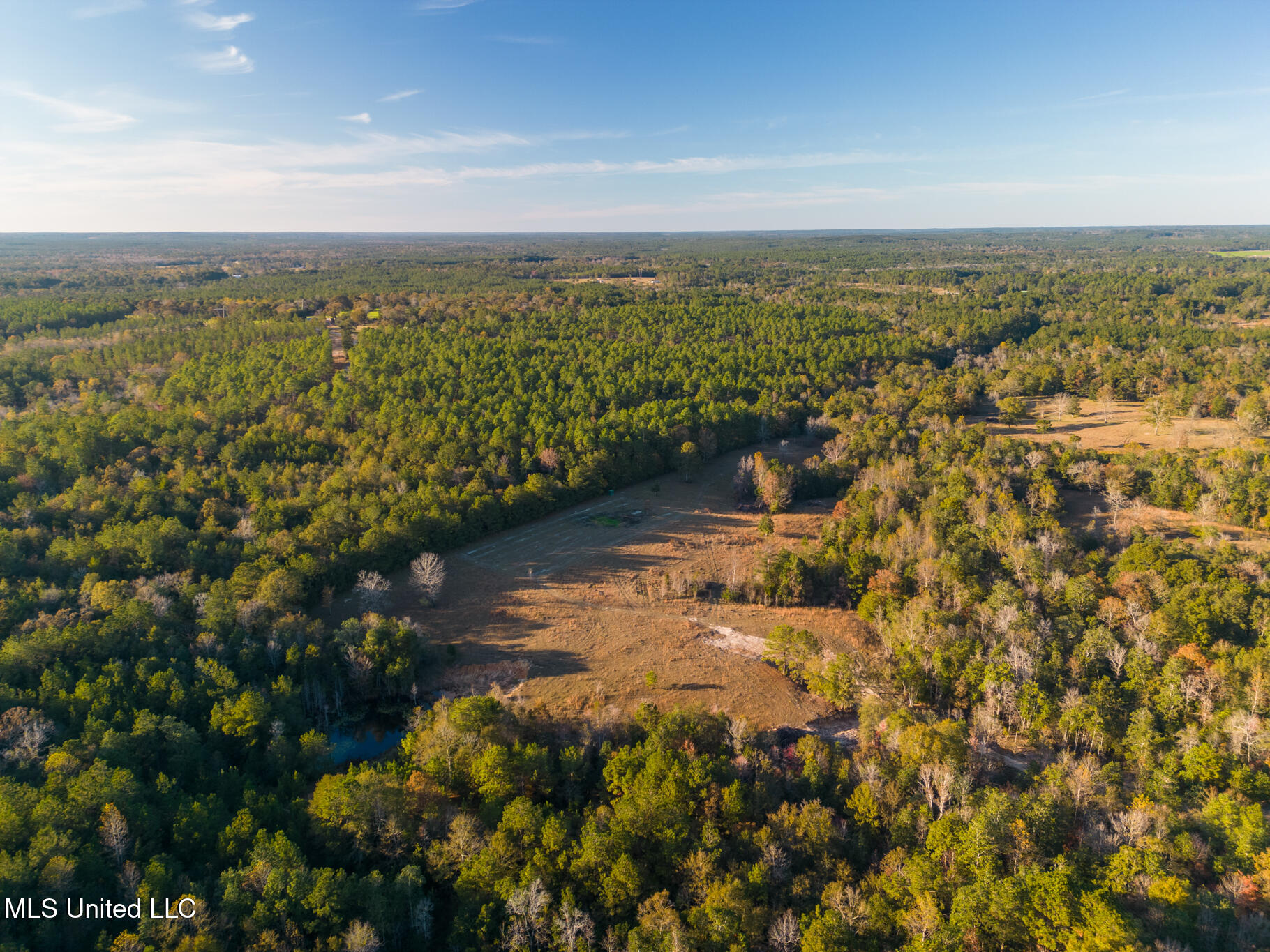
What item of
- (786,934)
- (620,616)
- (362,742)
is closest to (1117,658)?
(786,934)

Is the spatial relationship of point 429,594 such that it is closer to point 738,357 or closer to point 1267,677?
point 1267,677

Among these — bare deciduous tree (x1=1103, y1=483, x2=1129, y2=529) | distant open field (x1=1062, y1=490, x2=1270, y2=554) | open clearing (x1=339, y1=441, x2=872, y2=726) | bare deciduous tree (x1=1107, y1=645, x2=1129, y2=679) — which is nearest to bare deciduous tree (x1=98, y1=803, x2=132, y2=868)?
open clearing (x1=339, y1=441, x2=872, y2=726)

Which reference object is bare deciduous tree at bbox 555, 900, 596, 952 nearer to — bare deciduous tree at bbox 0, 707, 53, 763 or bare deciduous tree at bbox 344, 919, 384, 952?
bare deciduous tree at bbox 344, 919, 384, 952

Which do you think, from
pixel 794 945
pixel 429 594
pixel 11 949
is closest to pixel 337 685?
pixel 429 594

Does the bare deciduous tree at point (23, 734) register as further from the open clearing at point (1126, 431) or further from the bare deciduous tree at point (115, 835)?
the open clearing at point (1126, 431)

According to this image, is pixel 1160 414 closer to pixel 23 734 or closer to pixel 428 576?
pixel 428 576

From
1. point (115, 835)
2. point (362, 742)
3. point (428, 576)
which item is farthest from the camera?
point (428, 576)
